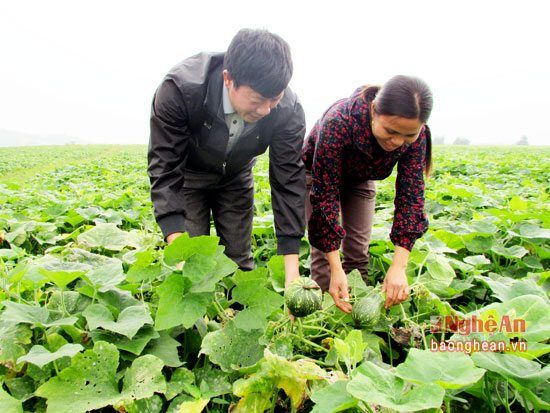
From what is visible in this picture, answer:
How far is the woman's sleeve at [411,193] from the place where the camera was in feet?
Answer: 7.06

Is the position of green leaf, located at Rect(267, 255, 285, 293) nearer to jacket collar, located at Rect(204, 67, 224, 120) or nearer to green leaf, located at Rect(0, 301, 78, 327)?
jacket collar, located at Rect(204, 67, 224, 120)

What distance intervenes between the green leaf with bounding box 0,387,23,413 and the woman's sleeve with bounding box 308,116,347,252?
5.02ft

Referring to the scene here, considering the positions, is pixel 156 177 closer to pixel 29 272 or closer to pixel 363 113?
pixel 29 272

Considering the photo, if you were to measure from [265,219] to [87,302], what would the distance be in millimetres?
2014

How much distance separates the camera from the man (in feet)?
5.94

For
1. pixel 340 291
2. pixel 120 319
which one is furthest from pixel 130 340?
pixel 340 291

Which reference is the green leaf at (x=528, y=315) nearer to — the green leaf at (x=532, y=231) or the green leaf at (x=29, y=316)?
the green leaf at (x=532, y=231)

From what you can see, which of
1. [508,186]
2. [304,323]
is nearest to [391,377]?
[304,323]

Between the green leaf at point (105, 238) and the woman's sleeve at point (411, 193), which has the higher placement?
the woman's sleeve at point (411, 193)

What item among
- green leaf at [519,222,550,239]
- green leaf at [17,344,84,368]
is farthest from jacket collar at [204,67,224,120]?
green leaf at [519,222,550,239]

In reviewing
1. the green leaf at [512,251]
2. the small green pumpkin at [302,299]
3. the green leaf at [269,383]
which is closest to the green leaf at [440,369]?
the green leaf at [269,383]

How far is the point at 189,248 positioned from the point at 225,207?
166 cm

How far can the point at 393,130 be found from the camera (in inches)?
76.1

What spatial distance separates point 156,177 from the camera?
2061mm
